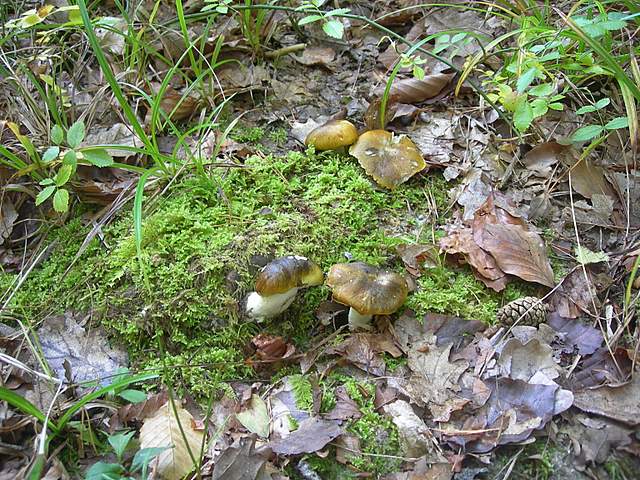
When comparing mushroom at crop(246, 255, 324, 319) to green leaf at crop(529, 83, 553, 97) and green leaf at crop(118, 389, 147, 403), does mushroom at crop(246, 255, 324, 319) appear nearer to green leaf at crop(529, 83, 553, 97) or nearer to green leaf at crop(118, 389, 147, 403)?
green leaf at crop(118, 389, 147, 403)

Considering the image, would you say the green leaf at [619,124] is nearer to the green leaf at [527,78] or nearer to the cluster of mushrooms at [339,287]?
the green leaf at [527,78]

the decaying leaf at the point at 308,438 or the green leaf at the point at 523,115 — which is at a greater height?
the green leaf at the point at 523,115

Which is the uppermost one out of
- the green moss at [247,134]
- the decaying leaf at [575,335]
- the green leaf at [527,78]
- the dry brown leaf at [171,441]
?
the green leaf at [527,78]

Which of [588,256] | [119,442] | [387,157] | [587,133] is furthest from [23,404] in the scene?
[587,133]

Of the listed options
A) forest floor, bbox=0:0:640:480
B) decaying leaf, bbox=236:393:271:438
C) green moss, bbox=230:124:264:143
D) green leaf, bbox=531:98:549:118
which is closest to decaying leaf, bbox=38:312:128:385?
forest floor, bbox=0:0:640:480

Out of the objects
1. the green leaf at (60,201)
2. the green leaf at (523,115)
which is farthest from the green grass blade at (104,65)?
the green leaf at (523,115)
